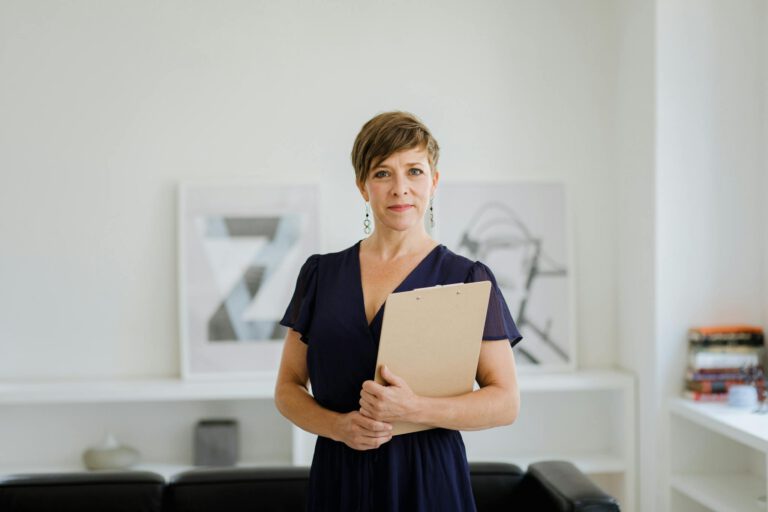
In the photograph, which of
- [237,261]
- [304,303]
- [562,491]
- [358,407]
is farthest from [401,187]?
[237,261]

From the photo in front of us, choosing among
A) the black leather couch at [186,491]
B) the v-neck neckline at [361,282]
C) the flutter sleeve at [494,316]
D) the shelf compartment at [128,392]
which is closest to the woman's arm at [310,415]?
the v-neck neckline at [361,282]

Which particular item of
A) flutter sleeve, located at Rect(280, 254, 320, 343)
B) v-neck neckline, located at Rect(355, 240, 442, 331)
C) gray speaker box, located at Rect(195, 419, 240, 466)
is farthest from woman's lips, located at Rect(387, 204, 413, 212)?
gray speaker box, located at Rect(195, 419, 240, 466)

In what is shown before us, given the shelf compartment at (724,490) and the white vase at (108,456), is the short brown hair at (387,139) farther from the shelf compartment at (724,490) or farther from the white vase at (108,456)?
the white vase at (108,456)

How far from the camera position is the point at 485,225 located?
428 centimetres

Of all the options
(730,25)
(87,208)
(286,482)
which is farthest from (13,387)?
(730,25)

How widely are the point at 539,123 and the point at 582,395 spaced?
1.41m

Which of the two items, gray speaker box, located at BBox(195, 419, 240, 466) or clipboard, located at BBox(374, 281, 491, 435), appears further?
gray speaker box, located at BBox(195, 419, 240, 466)

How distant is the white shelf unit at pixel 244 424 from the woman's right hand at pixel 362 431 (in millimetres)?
2199

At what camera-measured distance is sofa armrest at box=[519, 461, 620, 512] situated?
2457 millimetres

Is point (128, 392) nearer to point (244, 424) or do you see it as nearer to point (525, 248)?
point (244, 424)

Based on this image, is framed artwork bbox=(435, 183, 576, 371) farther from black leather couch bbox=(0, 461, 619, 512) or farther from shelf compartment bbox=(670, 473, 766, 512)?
black leather couch bbox=(0, 461, 619, 512)

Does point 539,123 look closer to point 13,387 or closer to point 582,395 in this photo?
point 582,395

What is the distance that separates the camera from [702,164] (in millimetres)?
3902

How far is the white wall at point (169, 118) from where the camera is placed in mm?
4141
